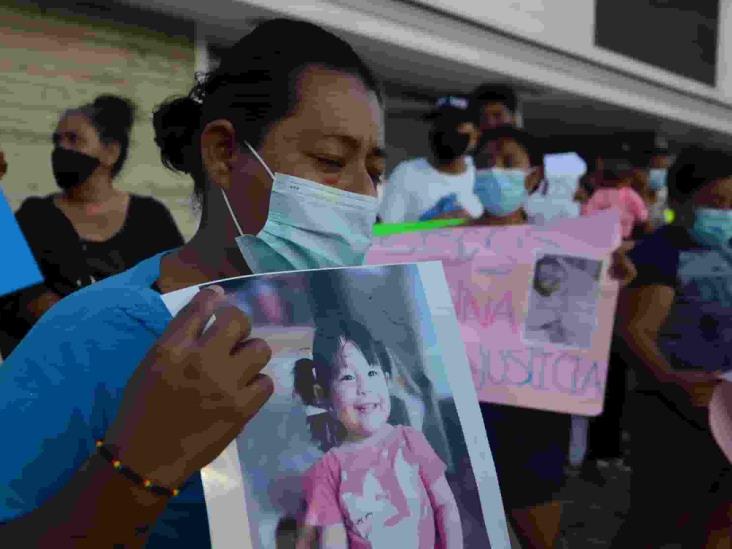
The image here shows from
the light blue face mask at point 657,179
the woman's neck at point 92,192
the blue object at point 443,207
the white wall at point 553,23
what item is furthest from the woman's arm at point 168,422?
the light blue face mask at point 657,179

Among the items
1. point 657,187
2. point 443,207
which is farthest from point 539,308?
point 657,187

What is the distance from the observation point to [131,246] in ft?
9.35

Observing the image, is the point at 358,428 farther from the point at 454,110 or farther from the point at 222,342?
the point at 454,110

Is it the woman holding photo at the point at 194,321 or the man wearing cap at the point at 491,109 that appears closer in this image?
the woman holding photo at the point at 194,321

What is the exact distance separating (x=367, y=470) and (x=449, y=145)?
2.97 metres

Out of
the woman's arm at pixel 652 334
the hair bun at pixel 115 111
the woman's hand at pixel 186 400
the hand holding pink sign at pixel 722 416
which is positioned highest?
the hair bun at pixel 115 111

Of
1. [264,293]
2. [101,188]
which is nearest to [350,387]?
[264,293]

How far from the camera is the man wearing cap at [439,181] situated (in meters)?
3.63

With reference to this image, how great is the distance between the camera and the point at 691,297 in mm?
2547

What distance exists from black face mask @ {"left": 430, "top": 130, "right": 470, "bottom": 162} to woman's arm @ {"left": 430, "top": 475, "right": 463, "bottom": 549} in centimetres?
291

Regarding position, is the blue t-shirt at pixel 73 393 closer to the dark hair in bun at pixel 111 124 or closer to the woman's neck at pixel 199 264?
the woman's neck at pixel 199 264

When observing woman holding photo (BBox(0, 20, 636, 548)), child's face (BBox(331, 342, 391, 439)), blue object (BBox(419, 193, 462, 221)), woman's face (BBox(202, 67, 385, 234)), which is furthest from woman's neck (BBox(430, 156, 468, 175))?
child's face (BBox(331, 342, 391, 439))

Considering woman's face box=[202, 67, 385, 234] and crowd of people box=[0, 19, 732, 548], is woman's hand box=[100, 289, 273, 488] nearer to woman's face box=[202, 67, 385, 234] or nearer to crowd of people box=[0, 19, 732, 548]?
crowd of people box=[0, 19, 732, 548]

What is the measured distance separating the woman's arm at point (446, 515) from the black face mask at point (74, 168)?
241cm
